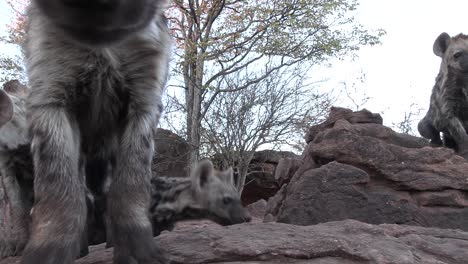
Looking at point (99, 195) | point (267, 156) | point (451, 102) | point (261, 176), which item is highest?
point (267, 156)

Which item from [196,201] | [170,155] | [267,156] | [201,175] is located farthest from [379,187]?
[170,155]

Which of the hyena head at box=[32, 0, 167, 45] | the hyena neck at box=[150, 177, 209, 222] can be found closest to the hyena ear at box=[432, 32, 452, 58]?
the hyena neck at box=[150, 177, 209, 222]

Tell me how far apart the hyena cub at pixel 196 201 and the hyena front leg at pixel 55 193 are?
400cm

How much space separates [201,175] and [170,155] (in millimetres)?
12254

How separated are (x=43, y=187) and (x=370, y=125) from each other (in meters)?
5.90

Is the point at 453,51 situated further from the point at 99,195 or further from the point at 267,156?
the point at 267,156

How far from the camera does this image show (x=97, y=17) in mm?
2723

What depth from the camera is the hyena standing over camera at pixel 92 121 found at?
3.27 meters

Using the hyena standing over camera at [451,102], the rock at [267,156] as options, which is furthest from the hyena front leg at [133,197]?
the rock at [267,156]

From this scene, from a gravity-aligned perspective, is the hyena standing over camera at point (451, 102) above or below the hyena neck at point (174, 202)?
above

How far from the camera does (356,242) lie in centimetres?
385

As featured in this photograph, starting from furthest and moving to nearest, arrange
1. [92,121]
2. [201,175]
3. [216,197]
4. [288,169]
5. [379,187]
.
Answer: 1. [288,169]
2. [201,175]
3. [216,197]
4. [379,187]
5. [92,121]

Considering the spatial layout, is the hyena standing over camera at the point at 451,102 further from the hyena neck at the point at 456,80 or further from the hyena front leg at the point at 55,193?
the hyena front leg at the point at 55,193

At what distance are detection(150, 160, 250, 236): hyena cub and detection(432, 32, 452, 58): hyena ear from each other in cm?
487
